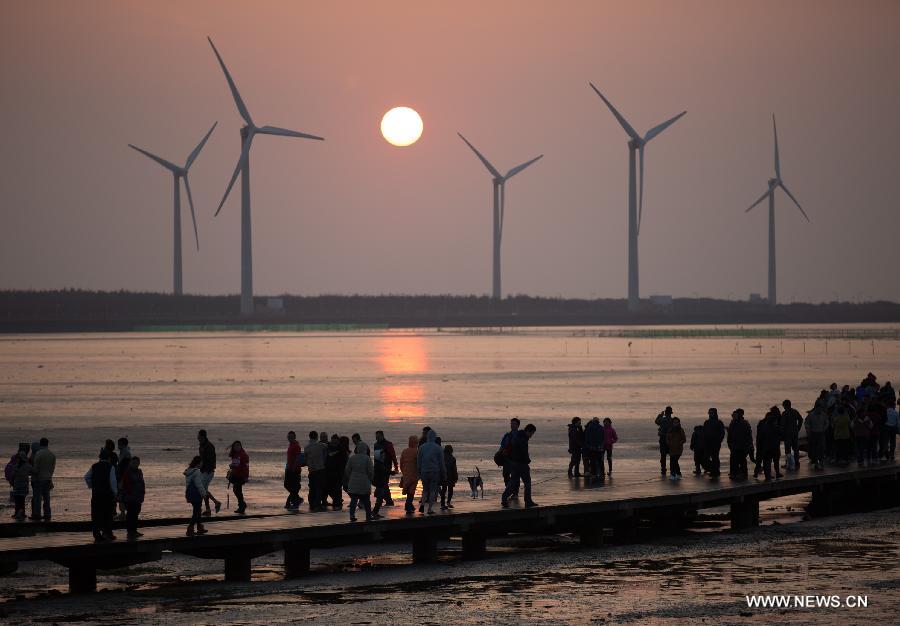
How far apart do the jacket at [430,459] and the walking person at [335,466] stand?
1.73 m

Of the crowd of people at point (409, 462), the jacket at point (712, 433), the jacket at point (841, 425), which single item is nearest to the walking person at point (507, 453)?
the crowd of people at point (409, 462)

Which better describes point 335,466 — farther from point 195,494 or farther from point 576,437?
point 576,437

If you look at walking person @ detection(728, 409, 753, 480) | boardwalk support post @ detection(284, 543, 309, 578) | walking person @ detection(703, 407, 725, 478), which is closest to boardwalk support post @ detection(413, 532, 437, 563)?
boardwalk support post @ detection(284, 543, 309, 578)

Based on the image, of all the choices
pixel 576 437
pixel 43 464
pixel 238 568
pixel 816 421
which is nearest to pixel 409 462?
pixel 238 568

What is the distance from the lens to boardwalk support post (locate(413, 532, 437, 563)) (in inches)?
1159

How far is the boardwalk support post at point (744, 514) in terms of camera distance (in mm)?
33875

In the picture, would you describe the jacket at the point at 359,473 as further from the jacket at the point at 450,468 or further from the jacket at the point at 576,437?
the jacket at the point at 576,437

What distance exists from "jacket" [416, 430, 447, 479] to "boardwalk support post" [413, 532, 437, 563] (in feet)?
4.30

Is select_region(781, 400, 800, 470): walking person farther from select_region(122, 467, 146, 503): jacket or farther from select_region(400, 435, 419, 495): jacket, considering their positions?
select_region(122, 467, 146, 503): jacket

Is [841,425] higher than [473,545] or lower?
higher

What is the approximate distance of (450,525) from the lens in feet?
95.8

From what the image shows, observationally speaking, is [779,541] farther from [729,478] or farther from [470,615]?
[470,615]

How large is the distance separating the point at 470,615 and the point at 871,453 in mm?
18597

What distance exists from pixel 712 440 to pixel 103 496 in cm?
1474
